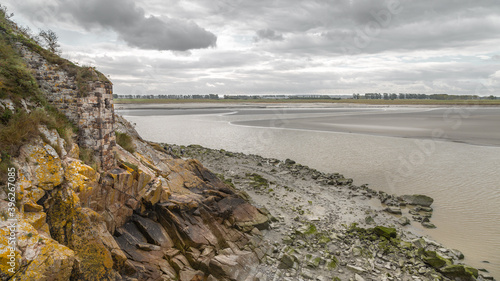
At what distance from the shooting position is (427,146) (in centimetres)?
3881

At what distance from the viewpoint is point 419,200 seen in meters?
20.0

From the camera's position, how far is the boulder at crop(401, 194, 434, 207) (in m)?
19.6

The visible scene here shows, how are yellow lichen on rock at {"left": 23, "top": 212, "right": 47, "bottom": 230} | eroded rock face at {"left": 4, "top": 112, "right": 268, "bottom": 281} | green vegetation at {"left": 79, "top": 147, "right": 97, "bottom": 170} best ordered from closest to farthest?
1. yellow lichen on rock at {"left": 23, "top": 212, "right": 47, "bottom": 230}
2. eroded rock face at {"left": 4, "top": 112, "right": 268, "bottom": 281}
3. green vegetation at {"left": 79, "top": 147, "right": 97, "bottom": 170}

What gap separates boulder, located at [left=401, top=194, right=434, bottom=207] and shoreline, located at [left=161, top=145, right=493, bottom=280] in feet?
1.64

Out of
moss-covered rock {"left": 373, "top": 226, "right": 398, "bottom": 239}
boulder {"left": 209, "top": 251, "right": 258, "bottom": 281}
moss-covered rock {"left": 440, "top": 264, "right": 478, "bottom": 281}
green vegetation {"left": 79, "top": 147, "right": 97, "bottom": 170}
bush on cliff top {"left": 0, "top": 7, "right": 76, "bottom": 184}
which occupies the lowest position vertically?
moss-covered rock {"left": 440, "top": 264, "right": 478, "bottom": 281}

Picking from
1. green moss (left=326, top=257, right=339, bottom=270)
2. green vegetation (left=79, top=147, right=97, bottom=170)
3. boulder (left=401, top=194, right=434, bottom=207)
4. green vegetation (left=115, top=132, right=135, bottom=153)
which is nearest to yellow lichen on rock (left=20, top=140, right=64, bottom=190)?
green vegetation (left=79, top=147, right=97, bottom=170)

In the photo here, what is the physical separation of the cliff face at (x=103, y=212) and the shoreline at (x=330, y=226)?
5.64 feet

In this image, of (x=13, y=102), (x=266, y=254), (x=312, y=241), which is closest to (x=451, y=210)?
(x=312, y=241)

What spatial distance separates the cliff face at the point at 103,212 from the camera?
286 inches

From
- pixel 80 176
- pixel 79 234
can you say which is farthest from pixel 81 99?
pixel 79 234

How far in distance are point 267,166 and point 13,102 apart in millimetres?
22076

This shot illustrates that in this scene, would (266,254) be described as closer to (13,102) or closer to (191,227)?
(191,227)

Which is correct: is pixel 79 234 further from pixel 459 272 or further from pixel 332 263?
pixel 459 272

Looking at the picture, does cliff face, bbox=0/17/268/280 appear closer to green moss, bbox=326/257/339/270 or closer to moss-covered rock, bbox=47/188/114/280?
moss-covered rock, bbox=47/188/114/280
